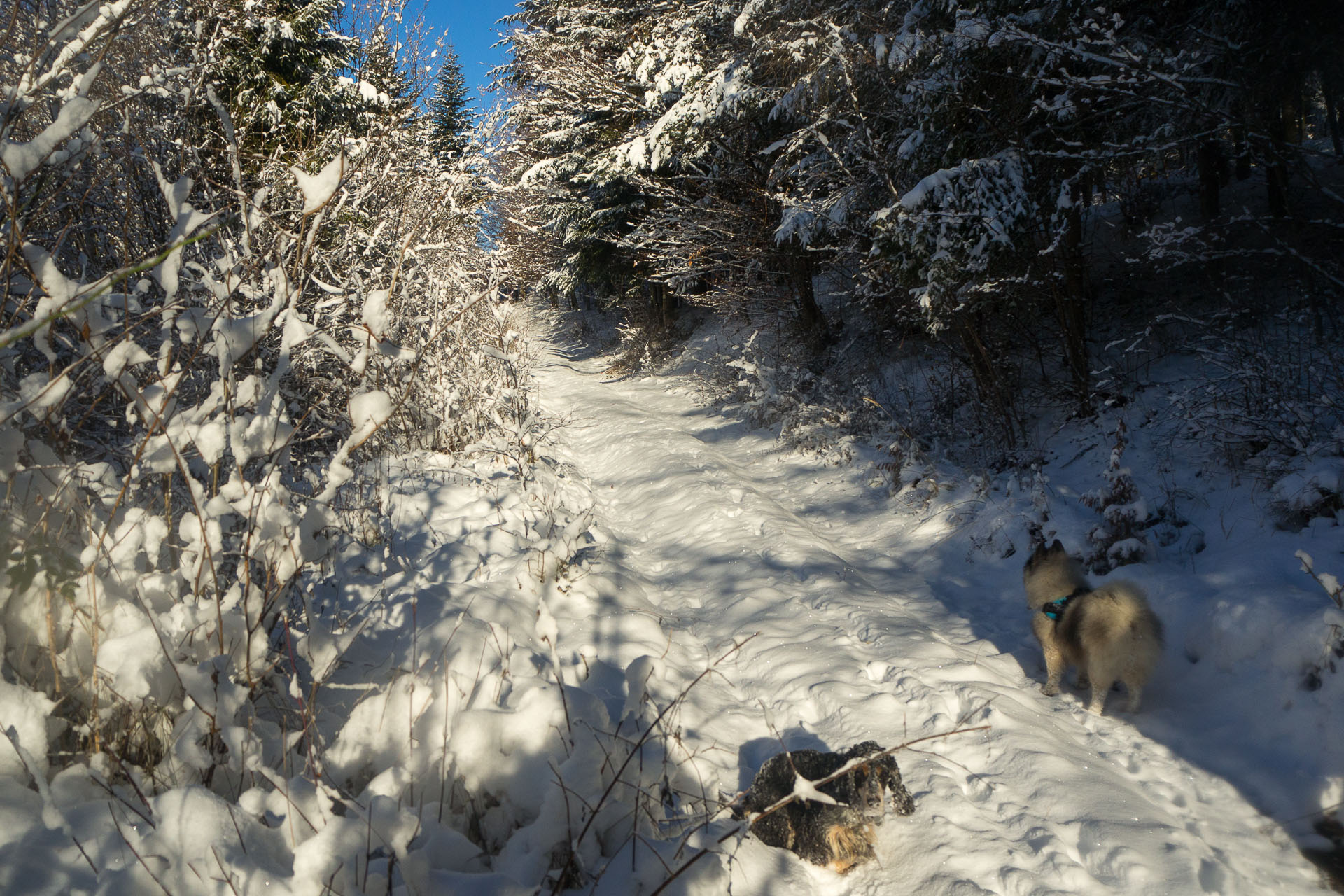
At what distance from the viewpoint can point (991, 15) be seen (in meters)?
6.26

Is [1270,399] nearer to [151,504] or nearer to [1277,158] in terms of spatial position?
[1277,158]

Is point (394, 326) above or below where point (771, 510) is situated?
above

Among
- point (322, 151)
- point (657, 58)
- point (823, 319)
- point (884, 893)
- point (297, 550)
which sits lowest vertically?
point (884, 893)

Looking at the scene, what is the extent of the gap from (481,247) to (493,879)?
1131 centimetres

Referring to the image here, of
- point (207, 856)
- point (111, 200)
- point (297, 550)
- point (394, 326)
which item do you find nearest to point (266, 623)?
point (297, 550)

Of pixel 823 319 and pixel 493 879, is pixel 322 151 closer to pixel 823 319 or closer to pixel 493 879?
pixel 493 879

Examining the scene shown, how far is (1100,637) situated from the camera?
10.8 feet

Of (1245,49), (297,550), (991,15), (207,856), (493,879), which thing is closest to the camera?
(207,856)

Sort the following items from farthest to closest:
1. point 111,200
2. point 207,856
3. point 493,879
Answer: point 111,200 < point 493,879 < point 207,856

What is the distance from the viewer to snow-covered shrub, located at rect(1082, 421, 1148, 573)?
464cm

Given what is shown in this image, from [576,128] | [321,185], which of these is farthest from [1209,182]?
[576,128]

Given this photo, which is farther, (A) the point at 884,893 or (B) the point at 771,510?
(B) the point at 771,510

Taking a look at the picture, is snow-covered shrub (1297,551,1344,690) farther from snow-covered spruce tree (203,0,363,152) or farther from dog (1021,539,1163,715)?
snow-covered spruce tree (203,0,363,152)

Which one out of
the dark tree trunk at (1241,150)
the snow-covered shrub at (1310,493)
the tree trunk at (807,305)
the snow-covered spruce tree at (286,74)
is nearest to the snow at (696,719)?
the snow-covered shrub at (1310,493)
